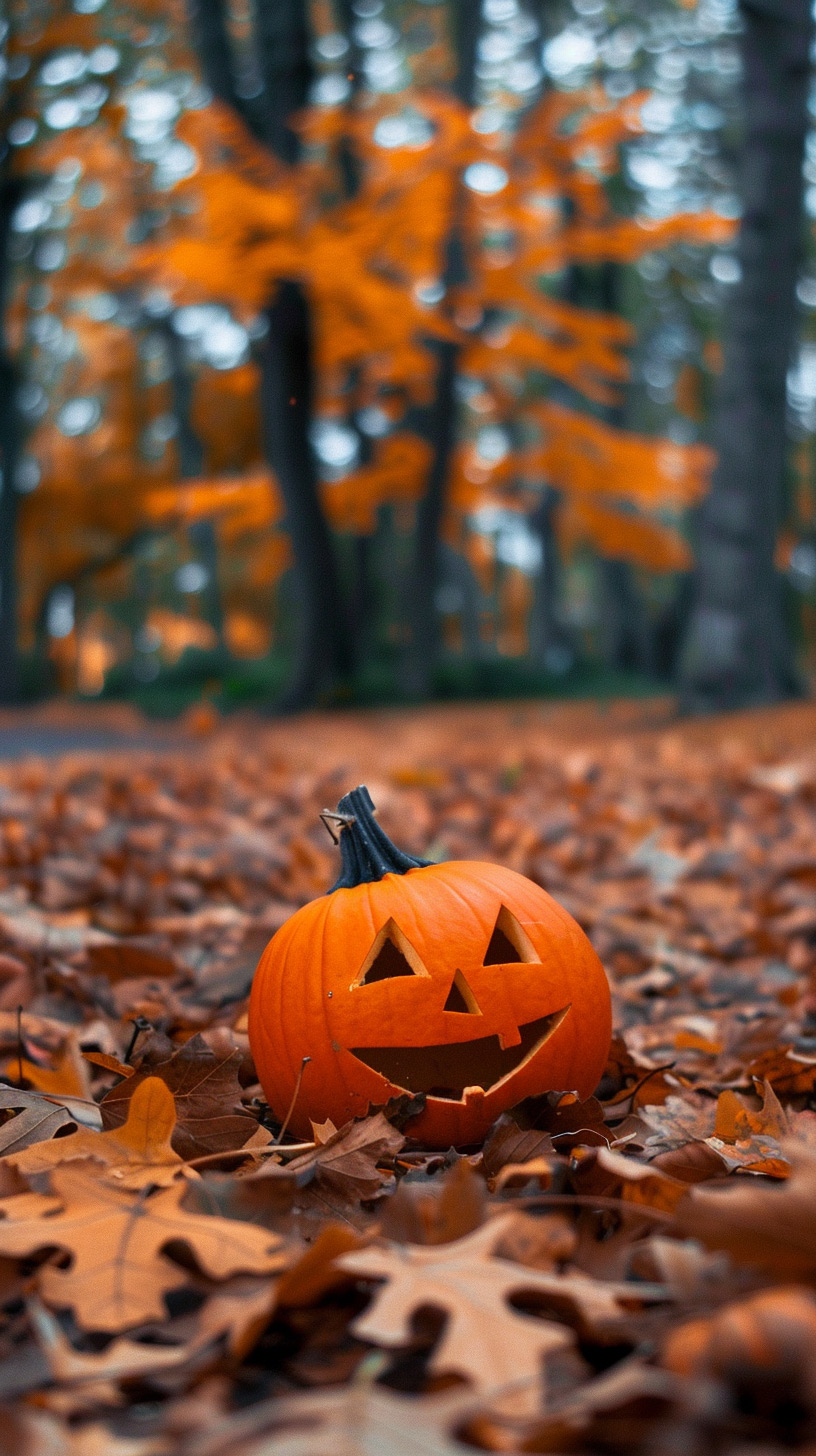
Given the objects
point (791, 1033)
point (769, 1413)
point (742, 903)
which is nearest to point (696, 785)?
point (742, 903)

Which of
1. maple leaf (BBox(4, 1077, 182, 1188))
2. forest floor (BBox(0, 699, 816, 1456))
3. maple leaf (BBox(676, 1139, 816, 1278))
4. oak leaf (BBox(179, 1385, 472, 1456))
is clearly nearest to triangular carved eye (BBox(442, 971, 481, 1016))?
forest floor (BBox(0, 699, 816, 1456))

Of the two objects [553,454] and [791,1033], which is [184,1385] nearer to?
[791,1033]

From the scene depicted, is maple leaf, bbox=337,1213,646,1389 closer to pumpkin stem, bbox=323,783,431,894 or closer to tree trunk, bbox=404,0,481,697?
pumpkin stem, bbox=323,783,431,894

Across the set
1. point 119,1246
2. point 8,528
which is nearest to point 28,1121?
point 119,1246

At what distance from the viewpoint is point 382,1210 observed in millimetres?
1321

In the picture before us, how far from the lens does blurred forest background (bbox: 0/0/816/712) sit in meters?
8.27

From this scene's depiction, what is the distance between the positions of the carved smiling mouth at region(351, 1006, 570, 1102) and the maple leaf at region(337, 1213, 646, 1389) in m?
0.63

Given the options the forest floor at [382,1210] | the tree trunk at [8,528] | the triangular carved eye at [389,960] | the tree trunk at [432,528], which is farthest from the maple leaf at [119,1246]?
the tree trunk at [8,528]

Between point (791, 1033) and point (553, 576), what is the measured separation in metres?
18.1

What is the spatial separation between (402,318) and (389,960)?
996 centimetres

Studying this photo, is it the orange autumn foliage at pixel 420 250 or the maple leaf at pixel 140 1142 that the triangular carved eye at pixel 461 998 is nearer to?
the maple leaf at pixel 140 1142

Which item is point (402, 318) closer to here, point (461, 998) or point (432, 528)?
point (432, 528)

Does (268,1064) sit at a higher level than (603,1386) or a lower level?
lower

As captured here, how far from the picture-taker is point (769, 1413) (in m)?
0.86
